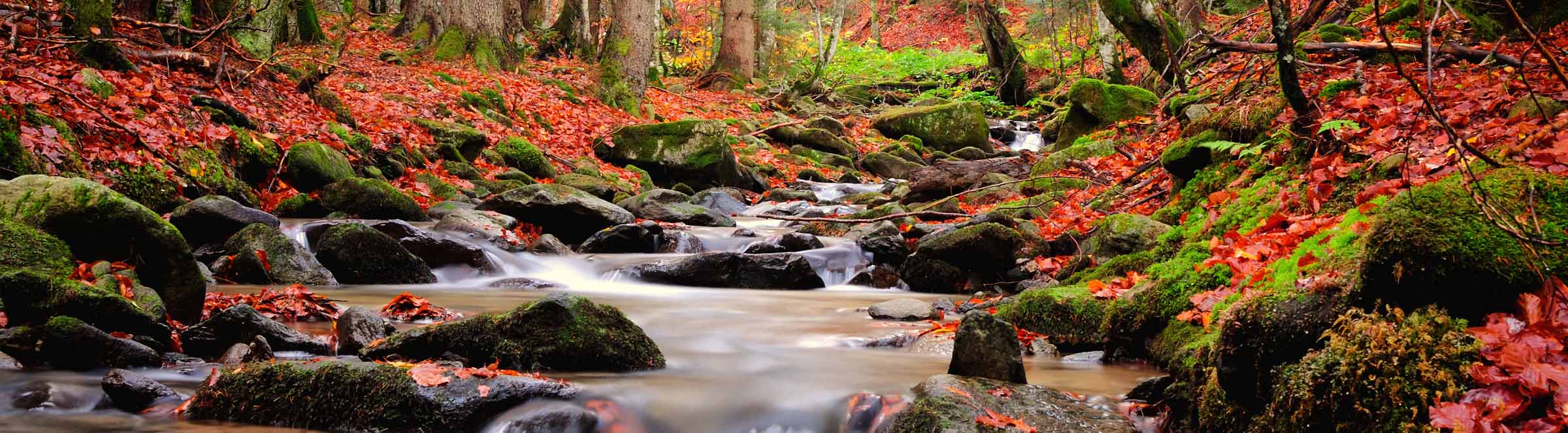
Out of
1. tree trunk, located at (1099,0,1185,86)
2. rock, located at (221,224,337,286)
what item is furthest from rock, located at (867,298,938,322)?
tree trunk, located at (1099,0,1185,86)

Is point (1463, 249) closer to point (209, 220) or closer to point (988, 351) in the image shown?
point (988, 351)

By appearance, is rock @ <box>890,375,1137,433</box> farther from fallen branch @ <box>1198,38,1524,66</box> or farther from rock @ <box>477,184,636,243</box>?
rock @ <box>477,184,636,243</box>

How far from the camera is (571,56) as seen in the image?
24.4 m

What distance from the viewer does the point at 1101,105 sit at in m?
13.7

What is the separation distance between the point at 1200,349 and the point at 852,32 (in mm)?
43579

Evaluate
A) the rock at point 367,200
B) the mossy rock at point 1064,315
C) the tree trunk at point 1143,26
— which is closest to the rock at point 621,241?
the rock at point 367,200

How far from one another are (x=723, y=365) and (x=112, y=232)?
142 inches

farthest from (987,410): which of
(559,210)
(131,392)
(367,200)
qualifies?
(367,200)

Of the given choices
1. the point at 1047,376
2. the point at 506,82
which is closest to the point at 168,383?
the point at 1047,376

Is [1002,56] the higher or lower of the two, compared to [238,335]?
higher

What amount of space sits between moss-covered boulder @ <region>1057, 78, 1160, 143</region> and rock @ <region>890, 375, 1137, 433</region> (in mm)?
10470

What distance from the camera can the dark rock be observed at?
4070 millimetres

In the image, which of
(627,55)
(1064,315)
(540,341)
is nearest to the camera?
(540,341)

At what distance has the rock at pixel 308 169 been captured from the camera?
10.3m
